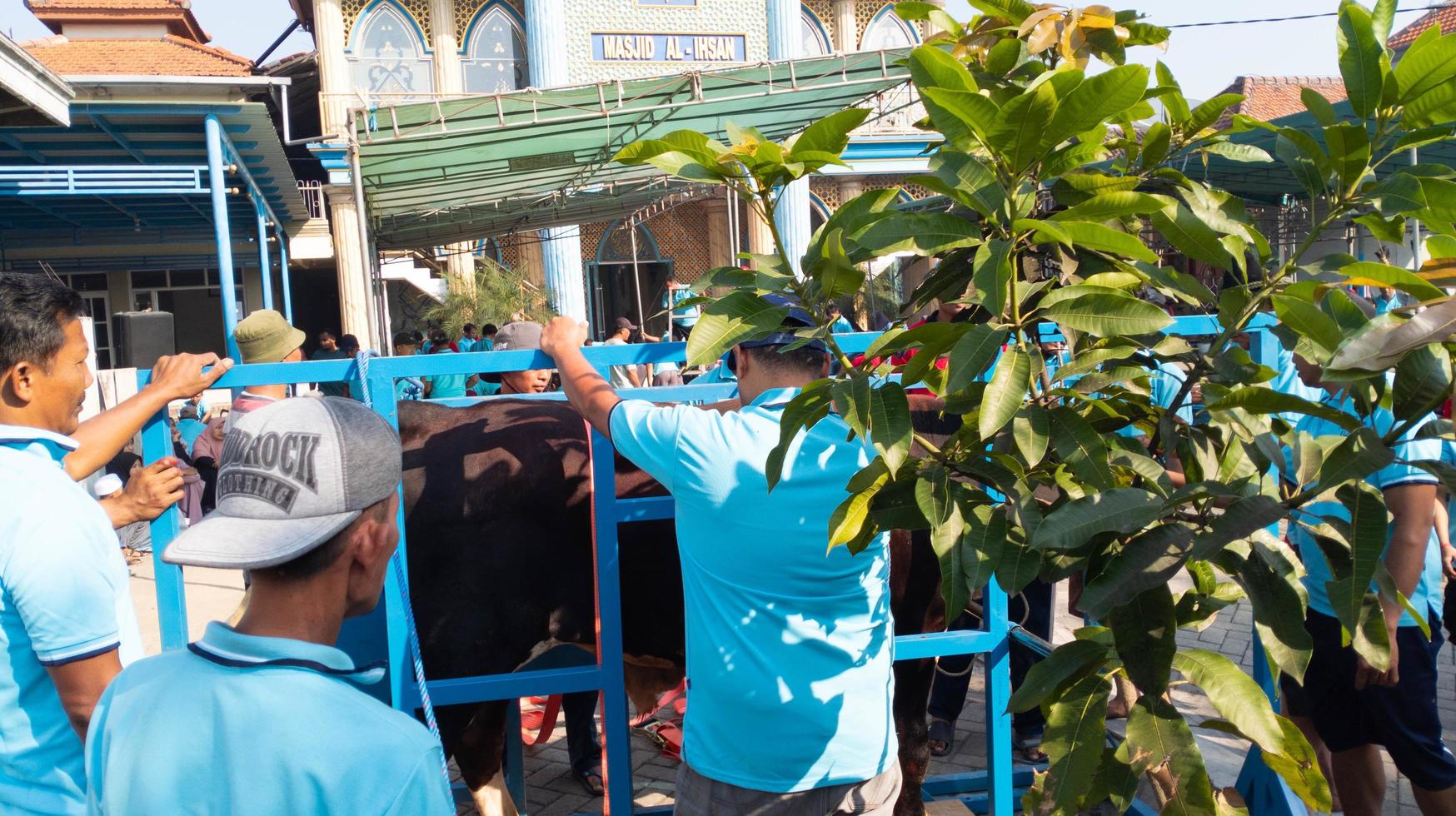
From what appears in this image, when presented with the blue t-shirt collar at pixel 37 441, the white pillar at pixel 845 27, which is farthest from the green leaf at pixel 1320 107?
the white pillar at pixel 845 27

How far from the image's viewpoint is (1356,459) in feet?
4.94

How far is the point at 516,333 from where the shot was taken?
4789mm

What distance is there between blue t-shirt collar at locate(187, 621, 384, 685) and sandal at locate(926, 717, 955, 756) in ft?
12.4

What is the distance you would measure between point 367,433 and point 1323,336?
1369 mm

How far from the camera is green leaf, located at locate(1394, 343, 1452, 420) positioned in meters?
1.45

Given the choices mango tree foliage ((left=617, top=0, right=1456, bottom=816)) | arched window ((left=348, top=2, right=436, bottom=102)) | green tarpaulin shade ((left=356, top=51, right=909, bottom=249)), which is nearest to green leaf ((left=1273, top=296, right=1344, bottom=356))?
mango tree foliage ((left=617, top=0, right=1456, bottom=816))

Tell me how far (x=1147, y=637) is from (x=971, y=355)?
58 centimetres

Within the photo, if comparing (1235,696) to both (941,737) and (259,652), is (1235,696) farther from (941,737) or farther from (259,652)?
(941,737)

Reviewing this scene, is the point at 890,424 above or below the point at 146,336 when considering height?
below

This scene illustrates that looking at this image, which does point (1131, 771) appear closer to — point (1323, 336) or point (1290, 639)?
point (1290, 639)

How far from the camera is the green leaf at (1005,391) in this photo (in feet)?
5.44

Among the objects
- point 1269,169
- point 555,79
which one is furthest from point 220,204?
point 555,79

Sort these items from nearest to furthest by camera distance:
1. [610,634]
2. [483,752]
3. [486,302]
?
[610,634]
[483,752]
[486,302]

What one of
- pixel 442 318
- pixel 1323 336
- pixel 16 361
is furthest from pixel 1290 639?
pixel 442 318
